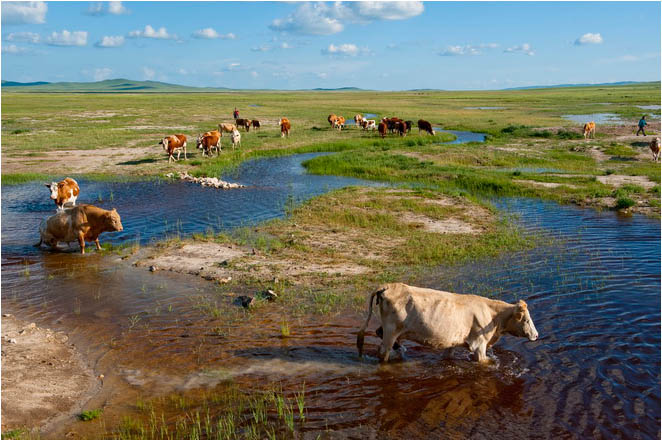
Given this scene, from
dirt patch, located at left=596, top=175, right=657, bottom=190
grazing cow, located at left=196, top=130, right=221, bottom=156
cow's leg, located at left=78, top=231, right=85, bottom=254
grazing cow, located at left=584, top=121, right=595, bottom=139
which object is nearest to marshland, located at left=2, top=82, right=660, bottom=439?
dirt patch, located at left=596, top=175, right=657, bottom=190

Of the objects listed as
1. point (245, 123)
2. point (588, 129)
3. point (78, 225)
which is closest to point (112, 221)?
point (78, 225)

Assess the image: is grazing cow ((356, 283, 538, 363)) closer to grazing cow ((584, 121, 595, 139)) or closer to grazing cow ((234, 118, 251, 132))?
grazing cow ((584, 121, 595, 139))

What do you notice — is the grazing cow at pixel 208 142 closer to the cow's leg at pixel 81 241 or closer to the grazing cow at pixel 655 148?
the cow's leg at pixel 81 241

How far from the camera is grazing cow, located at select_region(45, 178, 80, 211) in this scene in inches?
672

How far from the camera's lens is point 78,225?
13891mm

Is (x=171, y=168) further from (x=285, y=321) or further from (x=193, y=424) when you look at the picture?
(x=193, y=424)

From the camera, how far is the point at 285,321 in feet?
31.8

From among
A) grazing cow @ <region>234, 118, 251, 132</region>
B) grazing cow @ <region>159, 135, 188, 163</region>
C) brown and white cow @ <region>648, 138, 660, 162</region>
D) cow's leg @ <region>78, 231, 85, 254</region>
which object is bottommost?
cow's leg @ <region>78, 231, 85, 254</region>

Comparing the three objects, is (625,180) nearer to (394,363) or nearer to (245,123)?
(394,363)

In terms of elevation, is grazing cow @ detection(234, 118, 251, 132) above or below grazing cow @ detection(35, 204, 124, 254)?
above

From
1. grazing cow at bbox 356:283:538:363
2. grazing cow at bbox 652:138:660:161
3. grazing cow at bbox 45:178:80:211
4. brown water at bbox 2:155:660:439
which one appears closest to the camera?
brown water at bbox 2:155:660:439

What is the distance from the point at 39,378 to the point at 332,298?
546 centimetres

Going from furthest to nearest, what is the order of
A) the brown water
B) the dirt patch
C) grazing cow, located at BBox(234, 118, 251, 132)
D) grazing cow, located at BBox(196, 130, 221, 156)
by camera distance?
grazing cow, located at BBox(234, 118, 251, 132), grazing cow, located at BBox(196, 130, 221, 156), the dirt patch, the brown water

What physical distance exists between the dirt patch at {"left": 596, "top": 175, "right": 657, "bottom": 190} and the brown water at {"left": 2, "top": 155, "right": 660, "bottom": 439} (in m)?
9.77
